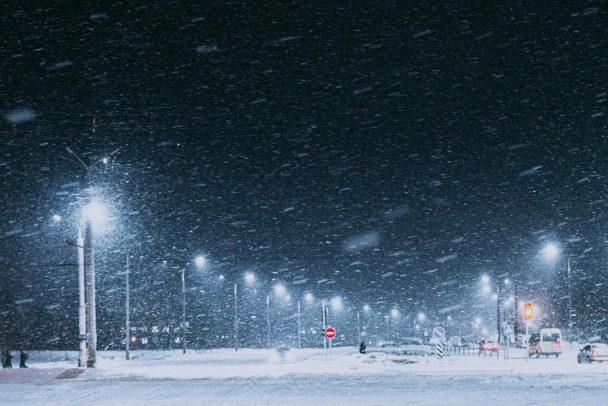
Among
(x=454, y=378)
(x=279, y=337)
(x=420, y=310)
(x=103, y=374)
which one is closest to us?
(x=454, y=378)

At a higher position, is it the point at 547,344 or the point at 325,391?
the point at 325,391

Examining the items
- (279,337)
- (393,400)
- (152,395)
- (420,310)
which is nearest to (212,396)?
(152,395)

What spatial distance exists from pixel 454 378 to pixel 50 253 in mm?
61061

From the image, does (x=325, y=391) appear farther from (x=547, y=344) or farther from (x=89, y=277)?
(x=547, y=344)

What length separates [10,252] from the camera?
69812 millimetres

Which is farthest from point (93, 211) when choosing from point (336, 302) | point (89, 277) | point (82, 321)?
point (336, 302)

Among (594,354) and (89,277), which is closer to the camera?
(89,277)

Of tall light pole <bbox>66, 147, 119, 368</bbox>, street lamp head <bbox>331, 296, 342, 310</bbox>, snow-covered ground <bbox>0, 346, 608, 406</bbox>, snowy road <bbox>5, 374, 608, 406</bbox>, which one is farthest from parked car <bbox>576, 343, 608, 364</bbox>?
street lamp head <bbox>331, 296, 342, 310</bbox>

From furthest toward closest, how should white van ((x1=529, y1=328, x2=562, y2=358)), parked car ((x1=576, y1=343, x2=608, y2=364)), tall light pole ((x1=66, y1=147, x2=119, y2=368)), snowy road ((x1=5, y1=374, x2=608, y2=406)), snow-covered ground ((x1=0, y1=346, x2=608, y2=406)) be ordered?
white van ((x1=529, y1=328, x2=562, y2=358)) < parked car ((x1=576, y1=343, x2=608, y2=364)) < tall light pole ((x1=66, y1=147, x2=119, y2=368)) < snow-covered ground ((x1=0, y1=346, x2=608, y2=406)) < snowy road ((x1=5, y1=374, x2=608, y2=406))

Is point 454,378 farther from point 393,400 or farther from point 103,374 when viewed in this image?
point 103,374

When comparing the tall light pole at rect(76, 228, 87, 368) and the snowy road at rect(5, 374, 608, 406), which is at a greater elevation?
the tall light pole at rect(76, 228, 87, 368)

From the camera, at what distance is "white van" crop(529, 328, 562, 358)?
4707cm

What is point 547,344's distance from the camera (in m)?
47.4

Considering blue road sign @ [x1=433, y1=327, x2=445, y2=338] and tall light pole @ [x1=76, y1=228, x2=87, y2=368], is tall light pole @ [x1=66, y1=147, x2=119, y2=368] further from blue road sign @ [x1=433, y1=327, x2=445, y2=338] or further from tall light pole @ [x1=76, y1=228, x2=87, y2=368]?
blue road sign @ [x1=433, y1=327, x2=445, y2=338]
